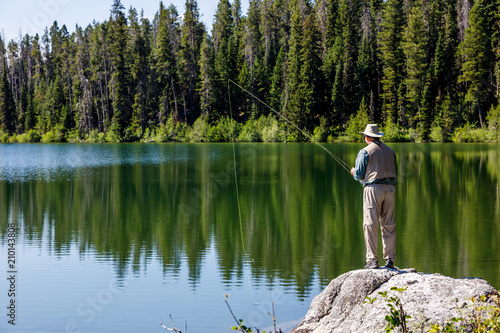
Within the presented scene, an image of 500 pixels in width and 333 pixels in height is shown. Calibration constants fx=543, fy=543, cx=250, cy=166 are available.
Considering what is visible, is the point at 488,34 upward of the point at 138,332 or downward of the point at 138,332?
upward

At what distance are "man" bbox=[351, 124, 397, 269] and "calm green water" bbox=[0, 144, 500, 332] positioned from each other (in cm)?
174

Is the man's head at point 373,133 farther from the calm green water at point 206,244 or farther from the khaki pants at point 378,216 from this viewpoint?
the calm green water at point 206,244

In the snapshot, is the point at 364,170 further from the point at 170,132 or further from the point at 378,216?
the point at 170,132

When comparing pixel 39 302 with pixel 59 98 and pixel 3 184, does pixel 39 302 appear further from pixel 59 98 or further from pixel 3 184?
pixel 59 98

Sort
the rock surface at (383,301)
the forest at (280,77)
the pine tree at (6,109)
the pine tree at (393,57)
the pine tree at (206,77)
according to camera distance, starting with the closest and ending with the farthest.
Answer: the rock surface at (383,301) < the forest at (280,77) < the pine tree at (393,57) < the pine tree at (206,77) < the pine tree at (6,109)

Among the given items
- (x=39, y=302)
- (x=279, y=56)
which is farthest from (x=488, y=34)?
(x=39, y=302)

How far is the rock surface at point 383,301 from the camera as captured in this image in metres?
4.82

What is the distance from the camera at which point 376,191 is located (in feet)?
21.3

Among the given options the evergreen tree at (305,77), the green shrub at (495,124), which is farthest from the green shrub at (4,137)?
the green shrub at (495,124)

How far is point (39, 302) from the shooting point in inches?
337

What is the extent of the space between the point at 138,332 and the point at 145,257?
3.90 meters

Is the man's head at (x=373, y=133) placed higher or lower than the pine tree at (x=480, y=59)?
lower

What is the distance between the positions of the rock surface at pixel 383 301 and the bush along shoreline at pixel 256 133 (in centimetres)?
5337

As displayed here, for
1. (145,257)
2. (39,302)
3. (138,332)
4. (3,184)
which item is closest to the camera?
(138,332)
